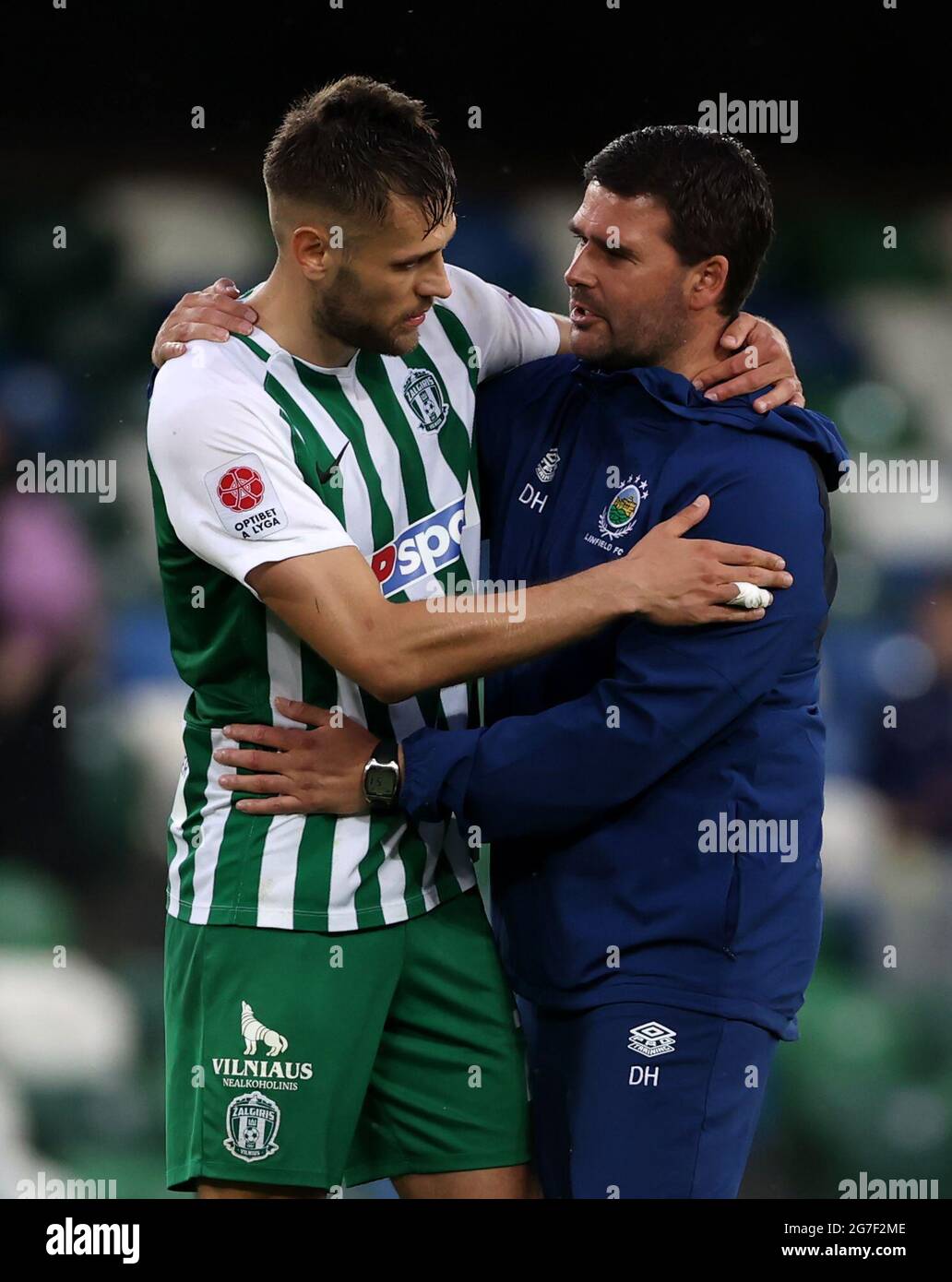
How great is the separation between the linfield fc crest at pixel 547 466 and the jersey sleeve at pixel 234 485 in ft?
0.93

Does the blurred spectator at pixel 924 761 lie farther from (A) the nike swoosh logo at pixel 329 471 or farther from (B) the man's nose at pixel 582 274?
(A) the nike swoosh logo at pixel 329 471

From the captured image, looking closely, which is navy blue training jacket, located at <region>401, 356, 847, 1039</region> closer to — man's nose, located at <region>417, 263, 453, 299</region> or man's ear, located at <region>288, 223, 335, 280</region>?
man's nose, located at <region>417, 263, 453, 299</region>

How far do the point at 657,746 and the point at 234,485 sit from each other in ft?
1.68

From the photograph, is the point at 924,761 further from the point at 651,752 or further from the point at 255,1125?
the point at 255,1125

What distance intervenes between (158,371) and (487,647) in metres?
0.46

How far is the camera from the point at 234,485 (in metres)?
1.67

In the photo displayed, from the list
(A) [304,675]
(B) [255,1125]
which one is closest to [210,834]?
(A) [304,675]

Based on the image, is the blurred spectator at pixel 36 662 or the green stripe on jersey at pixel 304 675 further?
the blurred spectator at pixel 36 662

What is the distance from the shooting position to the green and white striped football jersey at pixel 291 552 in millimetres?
1681

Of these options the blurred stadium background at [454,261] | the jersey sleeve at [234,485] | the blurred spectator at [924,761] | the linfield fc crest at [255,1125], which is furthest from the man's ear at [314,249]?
the blurred spectator at [924,761]

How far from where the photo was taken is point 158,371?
177cm

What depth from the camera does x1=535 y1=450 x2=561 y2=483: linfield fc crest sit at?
1.88 m

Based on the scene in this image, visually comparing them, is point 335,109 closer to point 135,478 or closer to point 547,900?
point 547,900

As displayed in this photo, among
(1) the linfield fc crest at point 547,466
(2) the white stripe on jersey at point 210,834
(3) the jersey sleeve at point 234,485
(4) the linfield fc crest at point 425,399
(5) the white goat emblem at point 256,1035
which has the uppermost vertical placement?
(4) the linfield fc crest at point 425,399
